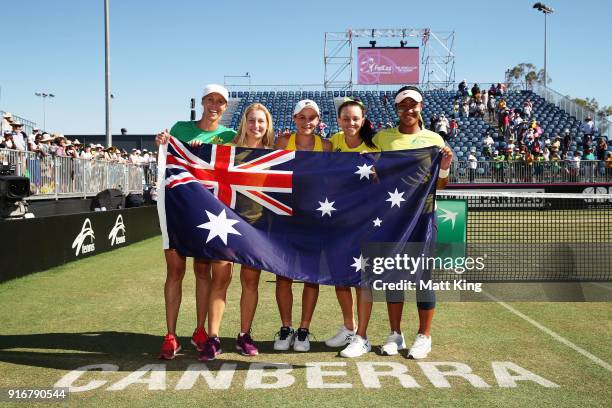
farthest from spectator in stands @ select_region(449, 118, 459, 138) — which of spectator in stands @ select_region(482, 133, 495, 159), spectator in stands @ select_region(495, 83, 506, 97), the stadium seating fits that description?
spectator in stands @ select_region(495, 83, 506, 97)

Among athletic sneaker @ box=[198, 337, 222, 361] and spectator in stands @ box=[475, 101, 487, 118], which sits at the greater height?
spectator in stands @ box=[475, 101, 487, 118]

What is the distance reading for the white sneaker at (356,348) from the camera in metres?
5.66

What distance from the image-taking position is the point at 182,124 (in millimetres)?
6105

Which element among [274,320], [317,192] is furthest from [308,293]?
[274,320]

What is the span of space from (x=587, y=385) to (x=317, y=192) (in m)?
2.81

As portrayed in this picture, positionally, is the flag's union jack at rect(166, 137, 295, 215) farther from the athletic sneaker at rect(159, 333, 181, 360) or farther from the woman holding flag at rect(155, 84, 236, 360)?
the athletic sneaker at rect(159, 333, 181, 360)

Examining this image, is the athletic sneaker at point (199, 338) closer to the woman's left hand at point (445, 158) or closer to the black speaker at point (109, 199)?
the woman's left hand at point (445, 158)

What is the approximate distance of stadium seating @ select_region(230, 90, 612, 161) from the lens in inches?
1554

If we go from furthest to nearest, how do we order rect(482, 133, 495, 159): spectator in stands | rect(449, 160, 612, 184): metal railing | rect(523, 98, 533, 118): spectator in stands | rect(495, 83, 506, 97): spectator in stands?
1. rect(495, 83, 506, 97): spectator in stands
2. rect(523, 98, 533, 118): spectator in stands
3. rect(482, 133, 495, 159): spectator in stands
4. rect(449, 160, 612, 184): metal railing

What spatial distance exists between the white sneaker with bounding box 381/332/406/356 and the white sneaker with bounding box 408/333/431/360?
0.16m

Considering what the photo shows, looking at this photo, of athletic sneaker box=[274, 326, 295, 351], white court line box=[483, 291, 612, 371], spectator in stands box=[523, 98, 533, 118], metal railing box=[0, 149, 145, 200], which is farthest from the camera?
spectator in stands box=[523, 98, 533, 118]

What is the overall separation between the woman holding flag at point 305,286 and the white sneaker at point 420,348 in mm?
1014

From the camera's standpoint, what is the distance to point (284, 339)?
19.7 ft

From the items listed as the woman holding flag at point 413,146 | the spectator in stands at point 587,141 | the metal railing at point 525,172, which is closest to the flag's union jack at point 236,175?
the woman holding flag at point 413,146
